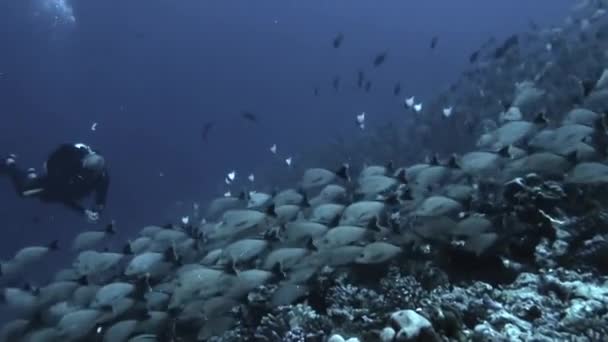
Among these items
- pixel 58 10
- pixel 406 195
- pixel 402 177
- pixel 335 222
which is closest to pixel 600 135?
pixel 402 177

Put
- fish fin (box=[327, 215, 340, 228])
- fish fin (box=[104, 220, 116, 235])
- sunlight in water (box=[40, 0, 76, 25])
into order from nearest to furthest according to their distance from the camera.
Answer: fish fin (box=[327, 215, 340, 228]) → fish fin (box=[104, 220, 116, 235]) → sunlight in water (box=[40, 0, 76, 25])

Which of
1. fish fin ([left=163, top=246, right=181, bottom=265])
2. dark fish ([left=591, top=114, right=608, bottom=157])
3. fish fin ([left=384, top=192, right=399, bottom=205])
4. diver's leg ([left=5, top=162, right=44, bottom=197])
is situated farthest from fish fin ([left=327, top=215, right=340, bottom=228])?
diver's leg ([left=5, top=162, right=44, bottom=197])

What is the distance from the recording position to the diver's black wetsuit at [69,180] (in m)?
12.4

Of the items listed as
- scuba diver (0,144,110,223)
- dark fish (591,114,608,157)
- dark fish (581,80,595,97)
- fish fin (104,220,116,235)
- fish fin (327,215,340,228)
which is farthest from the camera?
scuba diver (0,144,110,223)

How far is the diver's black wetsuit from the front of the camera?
40.8 feet

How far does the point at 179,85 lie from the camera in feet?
241

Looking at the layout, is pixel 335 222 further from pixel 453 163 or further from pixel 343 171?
pixel 453 163

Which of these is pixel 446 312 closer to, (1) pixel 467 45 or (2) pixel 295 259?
(2) pixel 295 259

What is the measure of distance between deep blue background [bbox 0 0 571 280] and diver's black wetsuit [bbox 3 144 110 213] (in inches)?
964

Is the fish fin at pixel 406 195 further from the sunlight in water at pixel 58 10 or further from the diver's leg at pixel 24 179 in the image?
A: the sunlight in water at pixel 58 10

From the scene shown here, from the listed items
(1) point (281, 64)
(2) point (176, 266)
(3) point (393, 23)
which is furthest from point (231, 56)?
(2) point (176, 266)

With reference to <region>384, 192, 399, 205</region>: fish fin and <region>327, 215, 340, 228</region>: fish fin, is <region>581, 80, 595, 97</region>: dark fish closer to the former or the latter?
<region>384, 192, 399, 205</region>: fish fin

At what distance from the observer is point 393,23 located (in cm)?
11375

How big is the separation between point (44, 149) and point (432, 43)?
1669 inches
